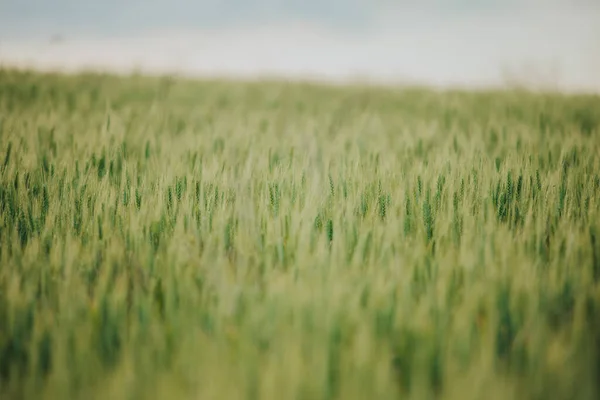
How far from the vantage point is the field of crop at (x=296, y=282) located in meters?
0.63

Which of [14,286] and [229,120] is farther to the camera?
[229,120]

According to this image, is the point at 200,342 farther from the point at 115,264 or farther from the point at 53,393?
the point at 115,264

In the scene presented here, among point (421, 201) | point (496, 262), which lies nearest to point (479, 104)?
point (421, 201)

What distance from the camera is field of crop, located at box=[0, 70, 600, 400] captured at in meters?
0.63

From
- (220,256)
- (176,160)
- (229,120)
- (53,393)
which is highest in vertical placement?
(229,120)

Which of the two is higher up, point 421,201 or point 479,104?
point 479,104

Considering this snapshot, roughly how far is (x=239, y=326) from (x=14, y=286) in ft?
1.50

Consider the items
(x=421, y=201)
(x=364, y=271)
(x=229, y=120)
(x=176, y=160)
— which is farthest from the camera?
(x=229, y=120)

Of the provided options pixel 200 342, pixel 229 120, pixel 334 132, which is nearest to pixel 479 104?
pixel 334 132

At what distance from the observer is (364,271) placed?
3.05 feet

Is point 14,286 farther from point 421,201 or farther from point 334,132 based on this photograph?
point 334,132

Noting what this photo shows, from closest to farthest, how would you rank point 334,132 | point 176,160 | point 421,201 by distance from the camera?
point 421,201 < point 176,160 < point 334,132

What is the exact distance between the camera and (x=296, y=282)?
0.88m

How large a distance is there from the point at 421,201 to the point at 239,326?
0.82 metres
